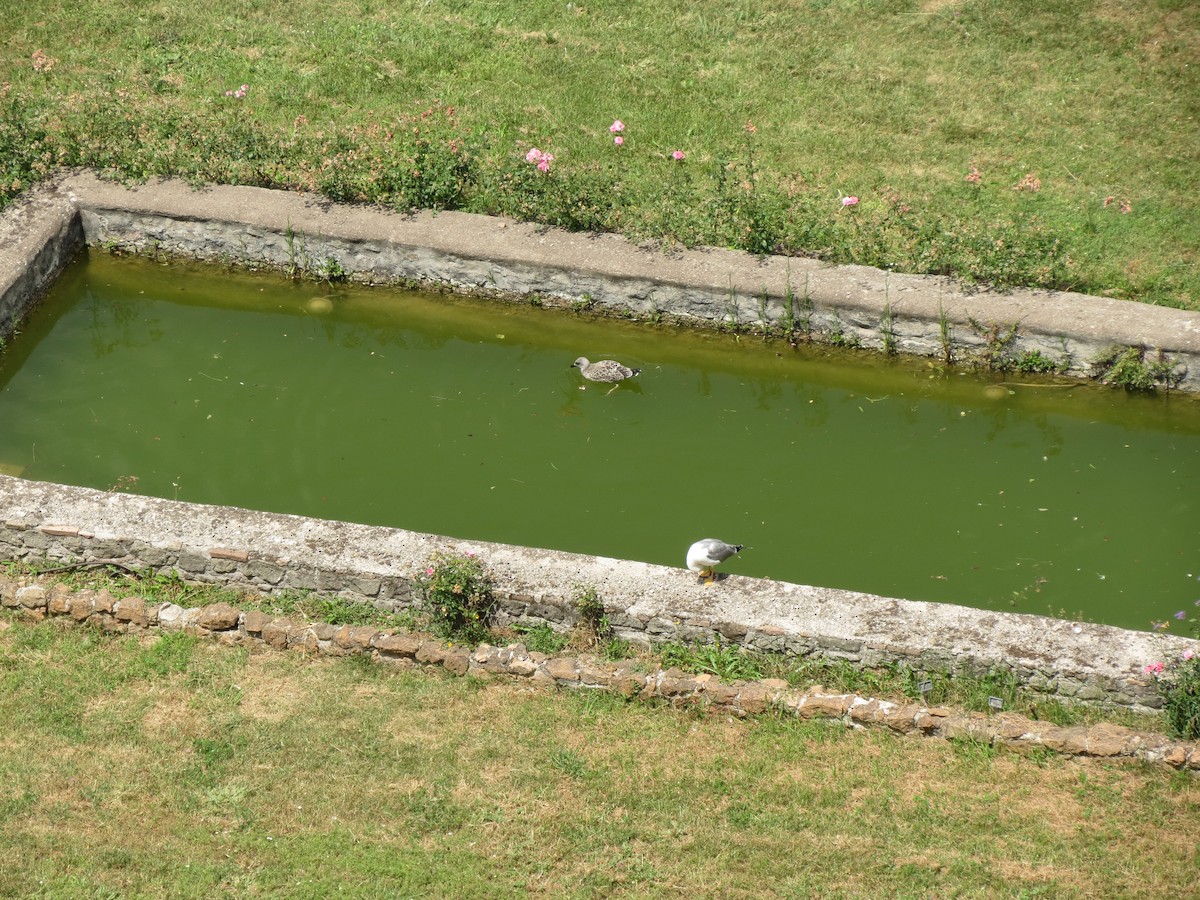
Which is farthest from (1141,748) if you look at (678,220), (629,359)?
(678,220)

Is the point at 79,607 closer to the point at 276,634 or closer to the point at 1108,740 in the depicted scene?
the point at 276,634

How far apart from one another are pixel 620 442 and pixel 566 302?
1.66m

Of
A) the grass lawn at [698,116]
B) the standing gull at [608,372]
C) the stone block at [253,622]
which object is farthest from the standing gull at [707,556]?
the grass lawn at [698,116]

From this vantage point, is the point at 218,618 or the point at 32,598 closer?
the point at 218,618

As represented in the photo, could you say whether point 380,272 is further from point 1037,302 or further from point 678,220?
point 1037,302

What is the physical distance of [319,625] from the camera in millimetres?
7039

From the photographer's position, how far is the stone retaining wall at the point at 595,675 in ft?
20.8

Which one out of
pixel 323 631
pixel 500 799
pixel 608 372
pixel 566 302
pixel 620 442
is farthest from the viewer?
pixel 566 302

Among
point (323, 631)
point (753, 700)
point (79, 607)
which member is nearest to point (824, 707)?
point (753, 700)

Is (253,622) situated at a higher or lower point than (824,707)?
higher

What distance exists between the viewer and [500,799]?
20.2 ft

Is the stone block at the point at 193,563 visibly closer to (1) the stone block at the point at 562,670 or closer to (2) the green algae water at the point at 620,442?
(2) the green algae water at the point at 620,442

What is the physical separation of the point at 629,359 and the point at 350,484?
2.25m

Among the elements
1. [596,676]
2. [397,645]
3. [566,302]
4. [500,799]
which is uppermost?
[566,302]
